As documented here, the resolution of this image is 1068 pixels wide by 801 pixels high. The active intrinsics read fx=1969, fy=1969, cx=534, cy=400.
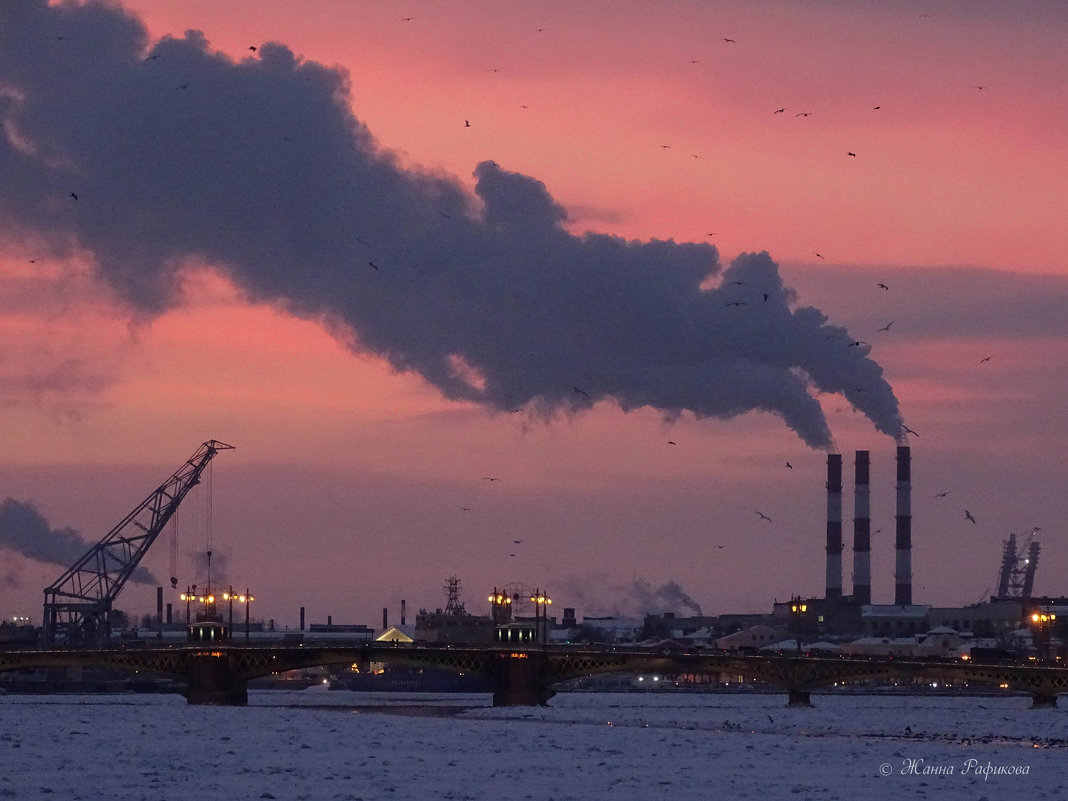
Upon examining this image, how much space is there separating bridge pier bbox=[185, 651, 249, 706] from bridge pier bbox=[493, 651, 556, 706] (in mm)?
17024

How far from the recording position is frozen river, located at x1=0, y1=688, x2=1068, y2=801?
58844mm

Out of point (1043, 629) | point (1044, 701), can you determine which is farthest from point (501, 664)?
point (1043, 629)

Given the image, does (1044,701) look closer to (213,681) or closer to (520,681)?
(520,681)

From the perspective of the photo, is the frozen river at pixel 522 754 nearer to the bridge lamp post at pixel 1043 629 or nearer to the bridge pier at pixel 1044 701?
the bridge pier at pixel 1044 701

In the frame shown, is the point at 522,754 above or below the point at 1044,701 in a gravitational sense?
above

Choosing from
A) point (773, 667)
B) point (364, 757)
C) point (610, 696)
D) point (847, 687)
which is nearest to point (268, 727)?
point (364, 757)

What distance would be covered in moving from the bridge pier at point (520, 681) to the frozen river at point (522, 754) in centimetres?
207

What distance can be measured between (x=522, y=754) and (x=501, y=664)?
54.7m

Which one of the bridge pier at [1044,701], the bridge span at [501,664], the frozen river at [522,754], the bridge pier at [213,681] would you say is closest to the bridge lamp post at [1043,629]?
the bridge pier at [1044,701]

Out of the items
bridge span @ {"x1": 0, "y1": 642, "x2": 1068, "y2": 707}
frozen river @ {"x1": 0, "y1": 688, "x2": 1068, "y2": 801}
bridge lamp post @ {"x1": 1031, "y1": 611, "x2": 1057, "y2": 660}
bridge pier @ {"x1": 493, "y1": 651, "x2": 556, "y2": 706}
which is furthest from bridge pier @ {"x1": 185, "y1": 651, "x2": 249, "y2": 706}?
bridge lamp post @ {"x1": 1031, "y1": 611, "x2": 1057, "y2": 660}

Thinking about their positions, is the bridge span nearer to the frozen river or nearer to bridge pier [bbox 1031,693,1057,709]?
bridge pier [bbox 1031,693,1057,709]

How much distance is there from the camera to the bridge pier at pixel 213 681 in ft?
419

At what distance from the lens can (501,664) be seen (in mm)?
129500

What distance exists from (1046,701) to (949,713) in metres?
7.24
